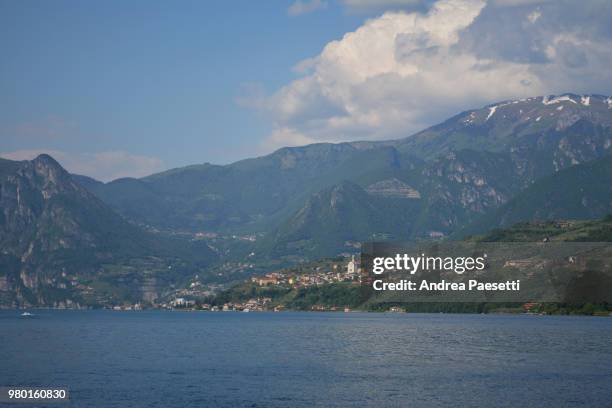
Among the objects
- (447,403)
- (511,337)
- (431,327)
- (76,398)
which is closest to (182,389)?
(76,398)

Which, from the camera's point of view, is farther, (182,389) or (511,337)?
(511,337)

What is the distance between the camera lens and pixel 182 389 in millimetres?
83750

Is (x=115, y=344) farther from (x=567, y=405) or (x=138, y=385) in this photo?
(x=567, y=405)

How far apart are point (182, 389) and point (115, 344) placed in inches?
2484

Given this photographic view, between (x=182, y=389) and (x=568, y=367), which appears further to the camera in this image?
(x=568, y=367)

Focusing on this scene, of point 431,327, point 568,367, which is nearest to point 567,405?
point 568,367

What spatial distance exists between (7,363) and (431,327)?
106 meters

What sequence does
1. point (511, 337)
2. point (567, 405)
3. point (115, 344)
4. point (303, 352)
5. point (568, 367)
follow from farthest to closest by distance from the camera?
point (511, 337) → point (115, 344) → point (303, 352) → point (568, 367) → point (567, 405)

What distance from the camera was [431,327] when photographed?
623ft

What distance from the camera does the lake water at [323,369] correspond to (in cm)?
7875

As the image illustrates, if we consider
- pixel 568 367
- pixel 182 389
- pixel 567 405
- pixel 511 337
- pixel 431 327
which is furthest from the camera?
pixel 431 327

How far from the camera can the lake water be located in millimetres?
78750

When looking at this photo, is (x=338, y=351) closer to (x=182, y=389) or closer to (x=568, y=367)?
(x=568, y=367)

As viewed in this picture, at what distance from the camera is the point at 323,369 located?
102m
